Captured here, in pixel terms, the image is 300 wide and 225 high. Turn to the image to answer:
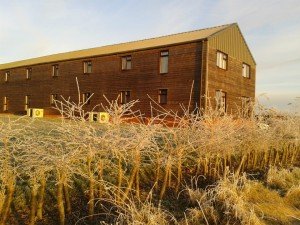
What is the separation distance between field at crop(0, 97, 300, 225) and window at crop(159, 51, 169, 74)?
674 inches

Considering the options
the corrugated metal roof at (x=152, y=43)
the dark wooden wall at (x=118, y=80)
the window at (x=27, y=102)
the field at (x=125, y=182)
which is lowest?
Answer: the field at (x=125, y=182)

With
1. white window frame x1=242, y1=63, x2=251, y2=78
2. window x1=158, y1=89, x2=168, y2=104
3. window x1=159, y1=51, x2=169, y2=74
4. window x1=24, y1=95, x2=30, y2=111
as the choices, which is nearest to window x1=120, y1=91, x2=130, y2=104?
window x1=158, y1=89, x2=168, y2=104

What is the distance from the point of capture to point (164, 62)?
27.7 m

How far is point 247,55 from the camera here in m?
32.7

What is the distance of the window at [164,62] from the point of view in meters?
27.5

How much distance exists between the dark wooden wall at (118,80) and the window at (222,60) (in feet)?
7.65

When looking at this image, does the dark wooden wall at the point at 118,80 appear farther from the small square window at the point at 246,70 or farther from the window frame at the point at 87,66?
the small square window at the point at 246,70

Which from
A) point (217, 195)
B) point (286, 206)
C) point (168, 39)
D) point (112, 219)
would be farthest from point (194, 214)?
point (168, 39)

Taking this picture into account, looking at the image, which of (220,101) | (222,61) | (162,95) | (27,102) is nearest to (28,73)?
(27,102)

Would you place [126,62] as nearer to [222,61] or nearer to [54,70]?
[222,61]

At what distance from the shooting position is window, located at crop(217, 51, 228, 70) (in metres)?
27.7

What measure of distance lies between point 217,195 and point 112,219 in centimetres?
204

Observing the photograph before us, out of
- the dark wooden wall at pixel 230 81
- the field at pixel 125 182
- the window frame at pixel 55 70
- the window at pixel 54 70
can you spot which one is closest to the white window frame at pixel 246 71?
the dark wooden wall at pixel 230 81

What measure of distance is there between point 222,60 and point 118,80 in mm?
8188
